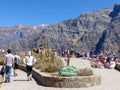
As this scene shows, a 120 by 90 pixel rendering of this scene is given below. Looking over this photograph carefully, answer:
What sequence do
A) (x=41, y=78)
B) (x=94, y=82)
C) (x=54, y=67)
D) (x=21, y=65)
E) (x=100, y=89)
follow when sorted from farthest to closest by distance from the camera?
(x=21, y=65) → (x=54, y=67) → (x=41, y=78) → (x=94, y=82) → (x=100, y=89)

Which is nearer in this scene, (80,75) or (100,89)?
(100,89)

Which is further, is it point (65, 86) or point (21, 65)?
point (21, 65)

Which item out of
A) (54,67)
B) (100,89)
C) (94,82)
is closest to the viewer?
(100,89)

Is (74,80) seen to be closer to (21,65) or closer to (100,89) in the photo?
(100,89)

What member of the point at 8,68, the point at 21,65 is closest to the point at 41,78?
the point at 8,68

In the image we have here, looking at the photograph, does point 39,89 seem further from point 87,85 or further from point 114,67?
point 114,67

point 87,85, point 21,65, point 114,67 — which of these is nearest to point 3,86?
point 87,85

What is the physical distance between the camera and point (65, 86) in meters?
15.7

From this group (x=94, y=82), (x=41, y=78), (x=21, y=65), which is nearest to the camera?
(x=94, y=82)

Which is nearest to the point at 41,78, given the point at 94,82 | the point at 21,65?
the point at 94,82

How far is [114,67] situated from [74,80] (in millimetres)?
14080

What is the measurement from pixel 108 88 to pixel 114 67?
14.0 metres

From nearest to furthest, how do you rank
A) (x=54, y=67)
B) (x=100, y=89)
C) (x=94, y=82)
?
(x=100, y=89) < (x=94, y=82) < (x=54, y=67)

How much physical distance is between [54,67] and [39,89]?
5144mm
